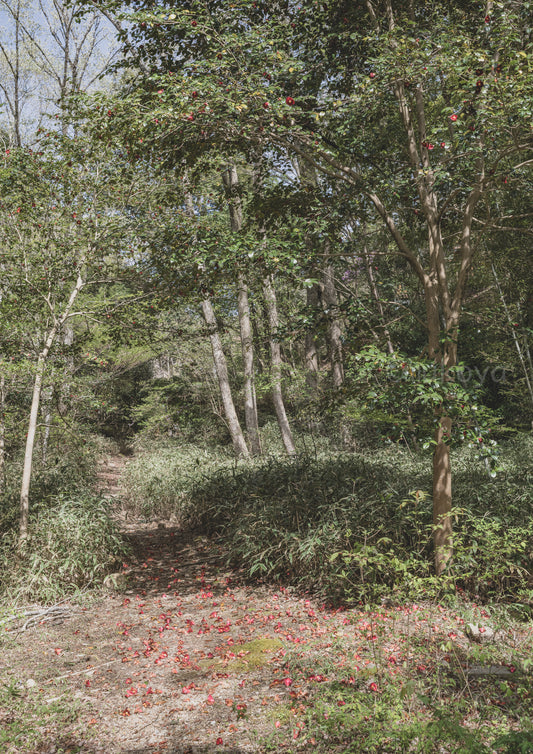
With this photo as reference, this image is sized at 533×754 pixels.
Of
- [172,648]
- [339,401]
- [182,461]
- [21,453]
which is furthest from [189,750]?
[21,453]

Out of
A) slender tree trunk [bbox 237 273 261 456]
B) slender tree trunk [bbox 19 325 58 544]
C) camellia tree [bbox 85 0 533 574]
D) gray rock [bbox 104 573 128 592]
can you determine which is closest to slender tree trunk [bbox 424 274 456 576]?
camellia tree [bbox 85 0 533 574]

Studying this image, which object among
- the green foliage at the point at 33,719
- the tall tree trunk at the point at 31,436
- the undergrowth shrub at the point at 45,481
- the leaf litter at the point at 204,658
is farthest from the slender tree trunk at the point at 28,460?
the green foliage at the point at 33,719

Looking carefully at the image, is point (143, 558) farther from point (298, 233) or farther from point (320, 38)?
point (320, 38)

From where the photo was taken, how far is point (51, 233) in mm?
6441

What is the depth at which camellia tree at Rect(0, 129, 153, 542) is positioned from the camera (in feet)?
20.4

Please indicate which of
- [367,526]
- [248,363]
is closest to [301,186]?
[367,526]

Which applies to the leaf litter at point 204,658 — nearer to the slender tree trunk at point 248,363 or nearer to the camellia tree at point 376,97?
the camellia tree at point 376,97

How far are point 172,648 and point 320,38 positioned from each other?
6.50 m

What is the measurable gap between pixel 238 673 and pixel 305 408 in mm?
3113

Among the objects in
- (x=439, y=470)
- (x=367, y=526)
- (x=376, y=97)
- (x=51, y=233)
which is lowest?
(x=367, y=526)

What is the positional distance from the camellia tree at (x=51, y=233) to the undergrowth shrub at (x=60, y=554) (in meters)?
0.30

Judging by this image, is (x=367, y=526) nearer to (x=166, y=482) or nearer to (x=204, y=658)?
(x=204, y=658)

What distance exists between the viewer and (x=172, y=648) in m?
4.69

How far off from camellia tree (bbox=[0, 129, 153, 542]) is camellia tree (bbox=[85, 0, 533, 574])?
1408 millimetres
